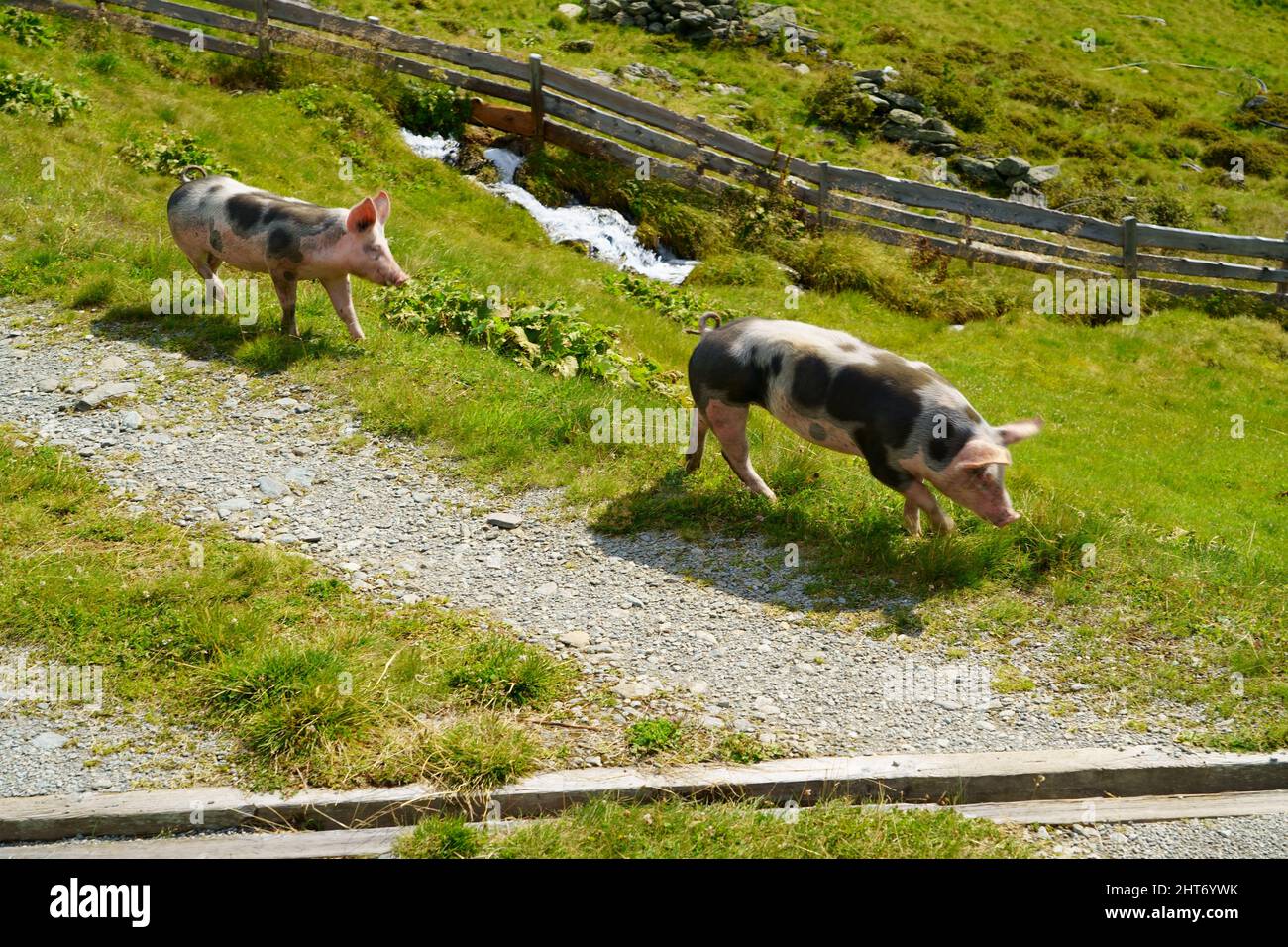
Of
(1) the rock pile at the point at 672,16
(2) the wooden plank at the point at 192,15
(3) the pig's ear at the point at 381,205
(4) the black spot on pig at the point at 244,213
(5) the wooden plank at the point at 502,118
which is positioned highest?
(1) the rock pile at the point at 672,16

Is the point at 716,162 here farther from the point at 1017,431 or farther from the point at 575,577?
the point at 575,577

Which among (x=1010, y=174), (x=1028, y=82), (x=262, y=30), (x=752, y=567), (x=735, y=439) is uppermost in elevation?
(x=1028, y=82)

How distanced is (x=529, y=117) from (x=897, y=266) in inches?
294

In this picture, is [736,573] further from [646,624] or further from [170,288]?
[170,288]

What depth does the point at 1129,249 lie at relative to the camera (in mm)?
19500

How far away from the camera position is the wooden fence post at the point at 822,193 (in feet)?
64.8

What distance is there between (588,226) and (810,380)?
1167 cm

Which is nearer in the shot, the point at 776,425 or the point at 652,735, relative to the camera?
the point at 652,735

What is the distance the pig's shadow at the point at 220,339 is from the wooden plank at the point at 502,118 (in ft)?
35.0

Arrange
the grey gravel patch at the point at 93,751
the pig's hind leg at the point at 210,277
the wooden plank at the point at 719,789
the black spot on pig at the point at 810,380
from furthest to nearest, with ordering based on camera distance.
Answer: the pig's hind leg at the point at 210,277 → the black spot on pig at the point at 810,380 → the grey gravel patch at the point at 93,751 → the wooden plank at the point at 719,789

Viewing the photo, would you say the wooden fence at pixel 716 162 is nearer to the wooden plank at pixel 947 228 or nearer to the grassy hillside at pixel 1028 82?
the wooden plank at pixel 947 228

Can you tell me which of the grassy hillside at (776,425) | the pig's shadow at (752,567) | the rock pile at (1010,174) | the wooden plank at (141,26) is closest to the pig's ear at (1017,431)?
the grassy hillside at (776,425)

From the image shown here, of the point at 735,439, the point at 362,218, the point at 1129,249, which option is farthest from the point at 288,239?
the point at 1129,249

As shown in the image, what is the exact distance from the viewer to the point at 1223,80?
1254 inches
